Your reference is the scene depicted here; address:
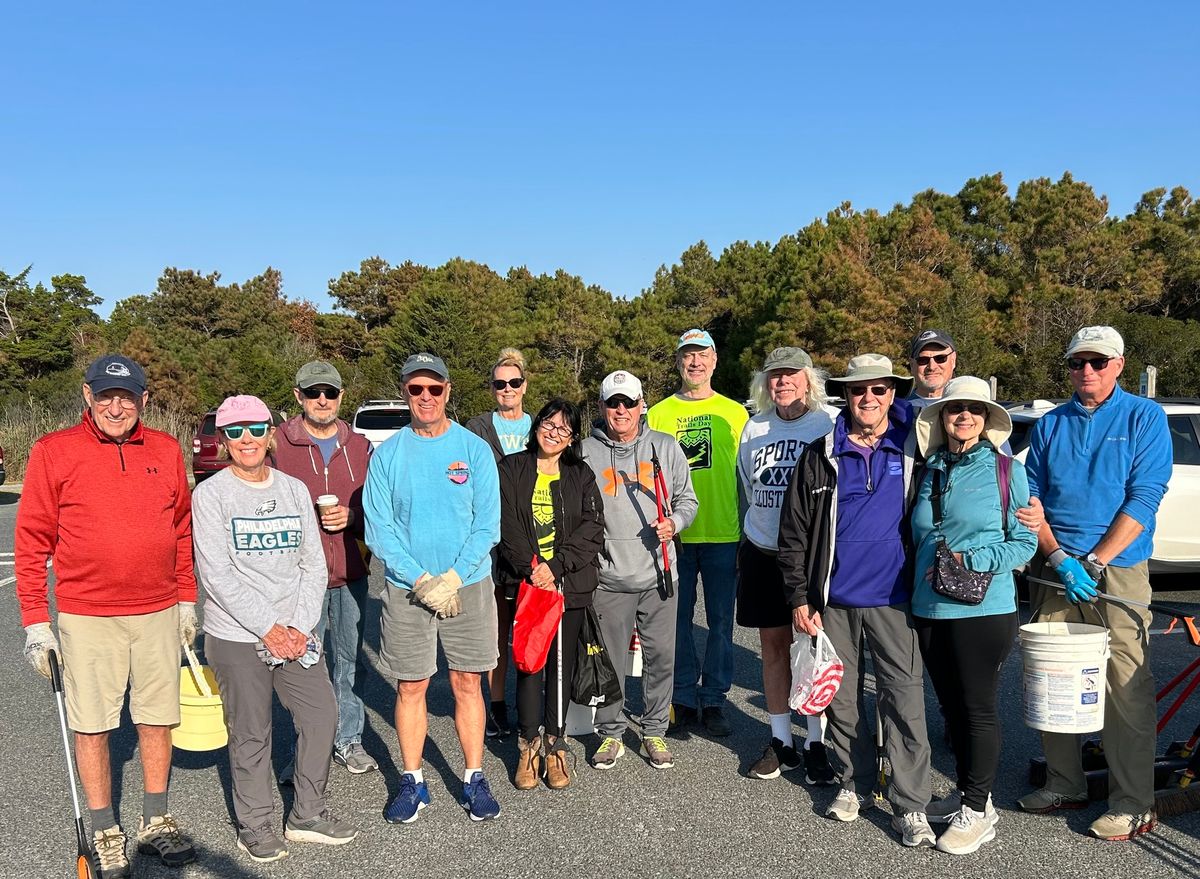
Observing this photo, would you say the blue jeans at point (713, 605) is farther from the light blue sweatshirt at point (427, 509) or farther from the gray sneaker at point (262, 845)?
the gray sneaker at point (262, 845)

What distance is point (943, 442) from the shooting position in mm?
3869

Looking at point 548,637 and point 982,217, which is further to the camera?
point 982,217

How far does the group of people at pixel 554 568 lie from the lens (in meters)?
3.56

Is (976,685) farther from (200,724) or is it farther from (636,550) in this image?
(200,724)

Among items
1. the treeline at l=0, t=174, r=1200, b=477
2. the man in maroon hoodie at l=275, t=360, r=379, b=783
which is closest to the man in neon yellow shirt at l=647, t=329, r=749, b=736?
the man in maroon hoodie at l=275, t=360, r=379, b=783

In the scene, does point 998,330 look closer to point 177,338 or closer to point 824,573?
point 824,573

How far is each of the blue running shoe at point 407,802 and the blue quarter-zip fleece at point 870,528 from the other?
80.4 inches

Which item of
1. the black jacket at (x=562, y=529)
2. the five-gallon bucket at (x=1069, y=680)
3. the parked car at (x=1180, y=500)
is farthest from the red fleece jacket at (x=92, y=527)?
the parked car at (x=1180, y=500)

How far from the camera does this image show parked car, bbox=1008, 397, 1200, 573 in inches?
304

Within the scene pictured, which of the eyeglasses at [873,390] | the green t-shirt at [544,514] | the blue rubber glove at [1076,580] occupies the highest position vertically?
the eyeglasses at [873,390]

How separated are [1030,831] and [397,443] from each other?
3.19m

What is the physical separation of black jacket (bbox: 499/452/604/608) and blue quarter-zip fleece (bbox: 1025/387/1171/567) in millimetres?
2103

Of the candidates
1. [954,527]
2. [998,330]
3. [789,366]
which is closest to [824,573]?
[954,527]

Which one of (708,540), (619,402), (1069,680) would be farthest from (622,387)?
(1069,680)
